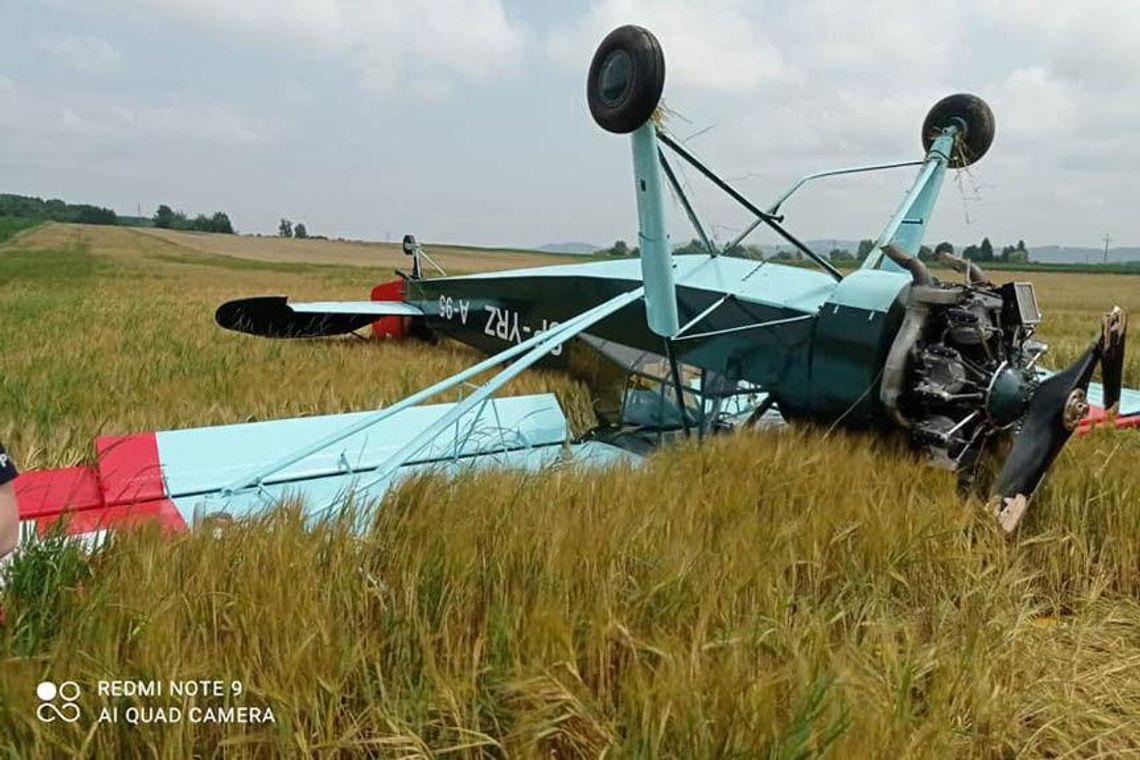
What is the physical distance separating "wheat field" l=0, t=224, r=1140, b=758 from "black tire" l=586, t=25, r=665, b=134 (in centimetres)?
151

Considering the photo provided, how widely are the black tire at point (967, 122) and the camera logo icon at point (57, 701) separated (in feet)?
20.4

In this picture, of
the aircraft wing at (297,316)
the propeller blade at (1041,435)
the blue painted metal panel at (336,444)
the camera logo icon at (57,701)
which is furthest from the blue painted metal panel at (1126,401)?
the aircraft wing at (297,316)

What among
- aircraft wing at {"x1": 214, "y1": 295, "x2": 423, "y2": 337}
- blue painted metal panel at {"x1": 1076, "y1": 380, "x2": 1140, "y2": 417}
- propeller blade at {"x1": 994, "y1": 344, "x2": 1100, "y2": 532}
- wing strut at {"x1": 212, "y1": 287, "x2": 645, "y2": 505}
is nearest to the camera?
propeller blade at {"x1": 994, "y1": 344, "x2": 1100, "y2": 532}

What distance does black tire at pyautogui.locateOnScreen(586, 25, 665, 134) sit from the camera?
338 centimetres

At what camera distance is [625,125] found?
3523 millimetres

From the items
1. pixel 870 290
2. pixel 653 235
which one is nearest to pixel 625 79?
pixel 653 235

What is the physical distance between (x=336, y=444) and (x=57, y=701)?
2782 millimetres

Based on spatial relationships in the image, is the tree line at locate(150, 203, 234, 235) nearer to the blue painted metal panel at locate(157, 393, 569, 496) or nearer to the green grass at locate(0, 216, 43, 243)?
the green grass at locate(0, 216, 43, 243)

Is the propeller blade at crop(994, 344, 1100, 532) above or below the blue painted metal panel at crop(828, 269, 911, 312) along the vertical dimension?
below

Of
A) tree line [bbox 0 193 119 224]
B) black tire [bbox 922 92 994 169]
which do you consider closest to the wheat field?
black tire [bbox 922 92 994 169]

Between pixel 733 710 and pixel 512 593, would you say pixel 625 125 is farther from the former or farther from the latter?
pixel 733 710

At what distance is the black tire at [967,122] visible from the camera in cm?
588

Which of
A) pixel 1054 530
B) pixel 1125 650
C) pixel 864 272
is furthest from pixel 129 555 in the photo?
pixel 864 272

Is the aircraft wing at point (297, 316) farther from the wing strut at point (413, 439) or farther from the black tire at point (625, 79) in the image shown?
the black tire at point (625, 79)
